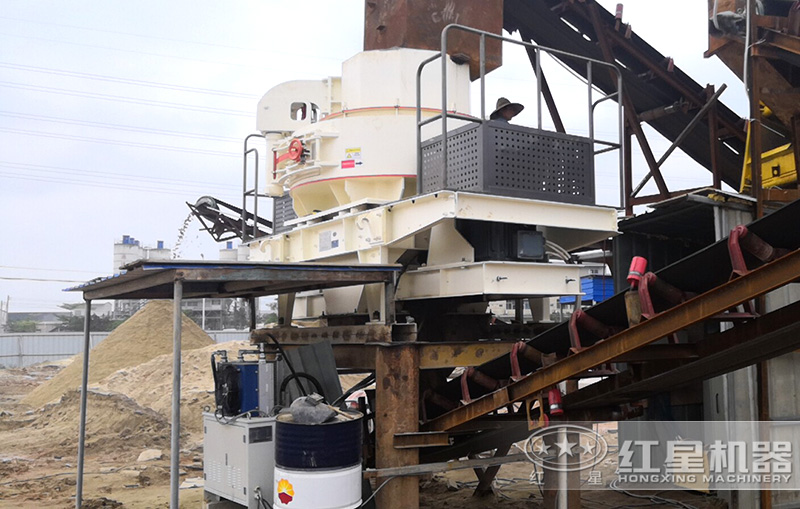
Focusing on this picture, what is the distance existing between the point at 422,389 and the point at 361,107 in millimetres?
2853

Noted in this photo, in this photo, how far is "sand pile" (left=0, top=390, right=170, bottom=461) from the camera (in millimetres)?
12805

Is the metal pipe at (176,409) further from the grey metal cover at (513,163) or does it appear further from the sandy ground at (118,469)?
the sandy ground at (118,469)

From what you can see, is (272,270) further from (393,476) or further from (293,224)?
(293,224)

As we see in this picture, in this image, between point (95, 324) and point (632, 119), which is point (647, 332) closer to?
point (632, 119)

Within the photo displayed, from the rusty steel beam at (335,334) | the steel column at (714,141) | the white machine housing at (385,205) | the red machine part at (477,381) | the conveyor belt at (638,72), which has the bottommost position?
the red machine part at (477,381)

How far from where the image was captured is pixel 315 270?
5.81m

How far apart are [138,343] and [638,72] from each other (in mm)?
17921

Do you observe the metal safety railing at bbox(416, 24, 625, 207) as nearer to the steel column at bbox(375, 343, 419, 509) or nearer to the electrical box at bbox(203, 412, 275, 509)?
the steel column at bbox(375, 343, 419, 509)

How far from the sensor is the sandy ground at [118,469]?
324 inches

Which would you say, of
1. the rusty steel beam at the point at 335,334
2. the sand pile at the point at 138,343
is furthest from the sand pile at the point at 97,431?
the rusty steel beam at the point at 335,334

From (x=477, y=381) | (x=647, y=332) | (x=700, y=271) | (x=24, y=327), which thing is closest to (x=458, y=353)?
(x=477, y=381)

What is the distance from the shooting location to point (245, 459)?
5.79 m

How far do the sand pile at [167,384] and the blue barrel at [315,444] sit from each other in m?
10.0

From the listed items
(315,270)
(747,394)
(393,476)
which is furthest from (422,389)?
(747,394)
